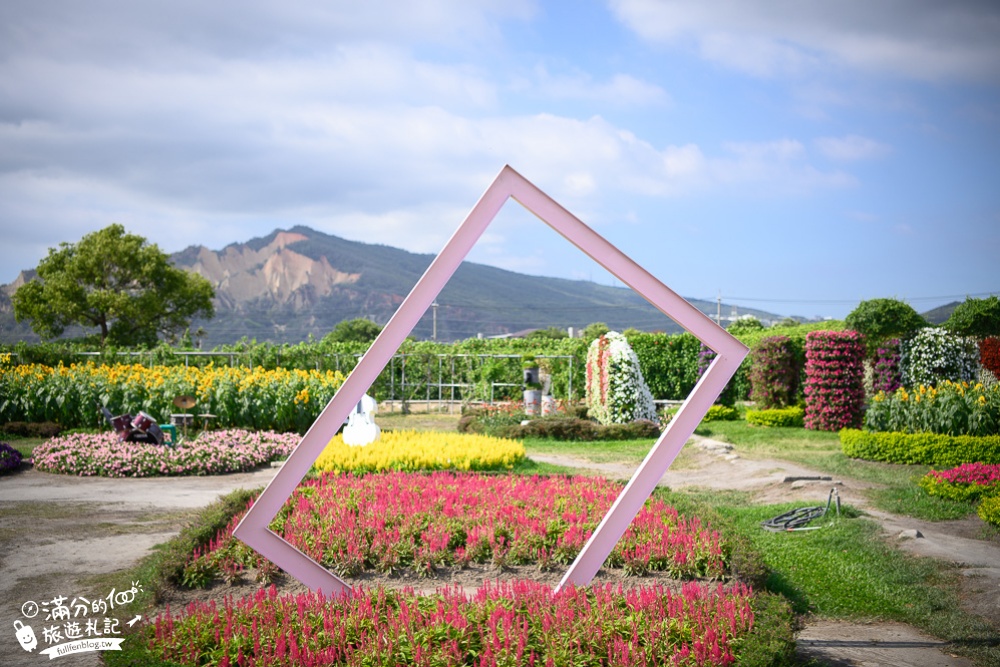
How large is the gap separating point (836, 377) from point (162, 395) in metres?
13.2

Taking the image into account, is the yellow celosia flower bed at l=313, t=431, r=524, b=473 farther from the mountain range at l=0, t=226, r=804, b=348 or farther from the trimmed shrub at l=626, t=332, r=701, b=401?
the mountain range at l=0, t=226, r=804, b=348

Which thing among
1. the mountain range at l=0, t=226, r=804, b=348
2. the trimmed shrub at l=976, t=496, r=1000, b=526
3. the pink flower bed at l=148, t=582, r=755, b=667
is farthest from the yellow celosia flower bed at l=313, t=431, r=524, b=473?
the mountain range at l=0, t=226, r=804, b=348

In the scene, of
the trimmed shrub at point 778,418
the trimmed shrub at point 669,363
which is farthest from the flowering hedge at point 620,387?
the trimmed shrub at point 669,363

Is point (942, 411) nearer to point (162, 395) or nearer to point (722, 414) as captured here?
point (722, 414)

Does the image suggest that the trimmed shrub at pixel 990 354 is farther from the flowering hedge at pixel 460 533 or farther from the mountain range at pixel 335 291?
the mountain range at pixel 335 291

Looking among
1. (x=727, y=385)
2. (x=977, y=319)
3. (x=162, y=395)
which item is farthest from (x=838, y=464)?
(x=162, y=395)

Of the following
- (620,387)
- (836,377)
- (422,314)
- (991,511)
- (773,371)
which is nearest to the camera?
(422,314)

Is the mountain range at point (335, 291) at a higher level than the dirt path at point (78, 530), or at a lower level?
higher

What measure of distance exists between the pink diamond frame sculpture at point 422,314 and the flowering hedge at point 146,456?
6.67 metres

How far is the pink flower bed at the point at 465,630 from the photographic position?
3.85 meters

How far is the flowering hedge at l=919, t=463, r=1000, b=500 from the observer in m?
9.02

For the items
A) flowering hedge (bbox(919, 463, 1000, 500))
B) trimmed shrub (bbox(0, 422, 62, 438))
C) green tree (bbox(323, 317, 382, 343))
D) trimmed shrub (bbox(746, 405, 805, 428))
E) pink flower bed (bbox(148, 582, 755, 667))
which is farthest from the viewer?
green tree (bbox(323, 317, 382, 343))

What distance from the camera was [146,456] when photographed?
10.7 meters

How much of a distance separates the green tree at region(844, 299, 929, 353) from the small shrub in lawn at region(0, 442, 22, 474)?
16520 millimetres
